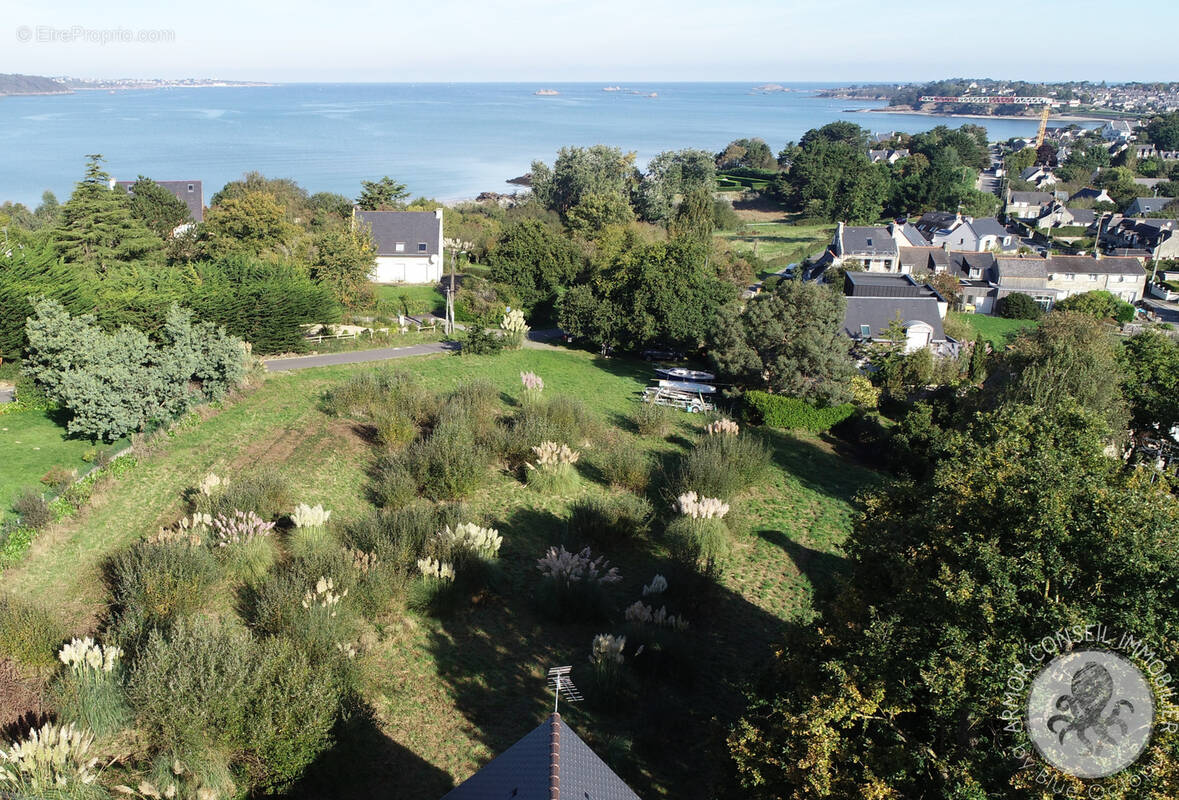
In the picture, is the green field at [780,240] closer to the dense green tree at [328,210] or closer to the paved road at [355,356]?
the dense green tree at [328,210]

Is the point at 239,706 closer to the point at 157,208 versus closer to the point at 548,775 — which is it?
the point at 548,775

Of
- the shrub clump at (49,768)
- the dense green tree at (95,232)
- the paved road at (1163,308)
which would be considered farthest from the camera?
the paved road at (1163,308)

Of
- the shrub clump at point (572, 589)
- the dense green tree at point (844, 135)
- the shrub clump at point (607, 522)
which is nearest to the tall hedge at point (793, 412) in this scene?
the shrub clump at point (607, 522)

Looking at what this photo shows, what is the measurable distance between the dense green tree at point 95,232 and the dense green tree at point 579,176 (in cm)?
3924

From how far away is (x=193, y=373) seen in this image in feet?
78.6

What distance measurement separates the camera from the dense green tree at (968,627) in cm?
759

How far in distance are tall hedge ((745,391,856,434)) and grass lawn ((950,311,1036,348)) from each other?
23895 mm

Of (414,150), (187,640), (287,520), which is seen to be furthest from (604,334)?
(414,150)

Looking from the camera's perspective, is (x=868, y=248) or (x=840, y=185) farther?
(x=840, y=185)

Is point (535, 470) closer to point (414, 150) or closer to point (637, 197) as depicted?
point (637, 197)

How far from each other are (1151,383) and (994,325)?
28.7 m

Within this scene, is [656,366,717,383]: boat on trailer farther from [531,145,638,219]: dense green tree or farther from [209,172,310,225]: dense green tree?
[531,145,638,219]: dense green tree

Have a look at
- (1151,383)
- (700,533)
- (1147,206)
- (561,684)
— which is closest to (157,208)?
(700,533)

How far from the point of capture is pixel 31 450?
21.2 metres
